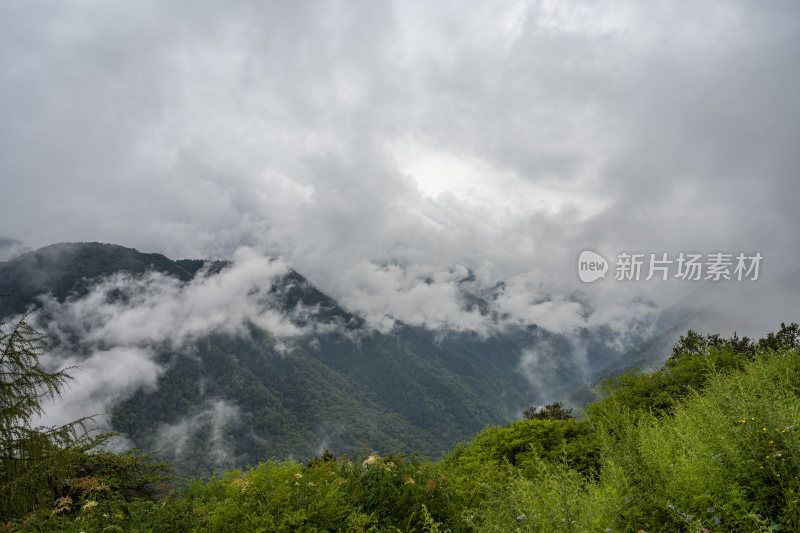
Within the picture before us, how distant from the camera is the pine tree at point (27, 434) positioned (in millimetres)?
6973

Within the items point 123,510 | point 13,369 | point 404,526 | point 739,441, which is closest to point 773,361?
point 739,441

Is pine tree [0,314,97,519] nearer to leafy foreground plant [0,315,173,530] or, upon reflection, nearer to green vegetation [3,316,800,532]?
leafy foreground plant [0,315,173,530]

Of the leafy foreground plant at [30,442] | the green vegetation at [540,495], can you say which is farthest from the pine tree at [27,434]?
the green vegetation at [540,495]

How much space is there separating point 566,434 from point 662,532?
12.2m

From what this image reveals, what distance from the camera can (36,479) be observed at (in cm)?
711

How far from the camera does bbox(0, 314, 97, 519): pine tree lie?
275 inches

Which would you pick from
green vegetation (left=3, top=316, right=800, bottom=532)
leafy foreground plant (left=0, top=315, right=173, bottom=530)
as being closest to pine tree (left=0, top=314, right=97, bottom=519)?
leafy foreground plant (left=0, top=315, right=173, bottom=530)

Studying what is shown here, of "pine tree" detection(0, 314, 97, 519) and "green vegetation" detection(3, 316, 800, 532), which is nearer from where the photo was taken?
"green vegetation" detection(3, 316, 800, 532)

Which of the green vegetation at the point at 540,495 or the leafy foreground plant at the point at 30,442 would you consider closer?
the green vegetation at the point at 540,495

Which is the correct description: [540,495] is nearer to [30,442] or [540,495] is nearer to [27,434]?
[30,442]

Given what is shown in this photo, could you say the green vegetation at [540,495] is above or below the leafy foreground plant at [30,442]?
below

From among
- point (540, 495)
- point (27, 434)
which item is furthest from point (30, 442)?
point (540, 495)

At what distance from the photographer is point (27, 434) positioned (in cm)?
731

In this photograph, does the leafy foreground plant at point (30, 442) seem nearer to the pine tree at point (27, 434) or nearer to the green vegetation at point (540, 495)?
the pine tree at point (27, 434)
